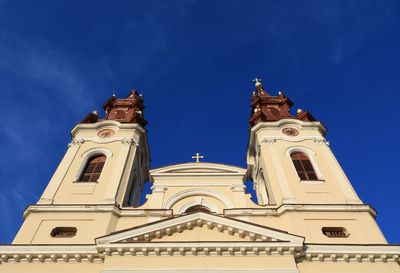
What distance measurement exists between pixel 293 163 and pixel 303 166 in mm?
558

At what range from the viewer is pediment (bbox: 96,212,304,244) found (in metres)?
15.4

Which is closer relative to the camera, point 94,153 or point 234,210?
point 234,210

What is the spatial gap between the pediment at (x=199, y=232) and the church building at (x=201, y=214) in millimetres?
40

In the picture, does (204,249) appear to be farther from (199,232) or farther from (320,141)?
(320,141)

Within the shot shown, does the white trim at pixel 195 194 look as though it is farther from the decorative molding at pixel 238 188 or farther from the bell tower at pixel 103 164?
the bell tower at pixel 103 164

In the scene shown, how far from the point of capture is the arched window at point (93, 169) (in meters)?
21.3

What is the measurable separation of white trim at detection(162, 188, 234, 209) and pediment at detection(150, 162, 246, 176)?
3.80ft

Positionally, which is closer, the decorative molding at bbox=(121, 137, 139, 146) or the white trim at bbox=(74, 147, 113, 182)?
the white trim at bbox=(74, 147, 113, 182)

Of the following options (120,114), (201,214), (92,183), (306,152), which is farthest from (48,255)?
(120,114)

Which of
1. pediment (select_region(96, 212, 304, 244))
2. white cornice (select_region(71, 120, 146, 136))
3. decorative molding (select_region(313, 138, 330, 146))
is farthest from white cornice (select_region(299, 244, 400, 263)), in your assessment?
white cornice (select_region(71, 120, 146, 136))

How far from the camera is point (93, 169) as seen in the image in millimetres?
22016

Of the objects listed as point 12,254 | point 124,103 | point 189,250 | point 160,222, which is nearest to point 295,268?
point 189,250

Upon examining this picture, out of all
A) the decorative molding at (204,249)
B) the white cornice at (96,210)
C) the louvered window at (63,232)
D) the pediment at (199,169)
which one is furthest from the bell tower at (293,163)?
the louvered window at (63,232)

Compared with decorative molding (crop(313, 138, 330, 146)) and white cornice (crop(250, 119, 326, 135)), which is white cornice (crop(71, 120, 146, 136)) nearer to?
white cornice (crop(250, 119, 326, 135))
